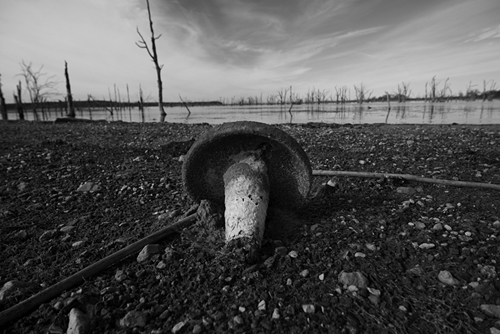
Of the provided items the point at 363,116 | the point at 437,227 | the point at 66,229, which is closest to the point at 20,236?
the point at 66,229

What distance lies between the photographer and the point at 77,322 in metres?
1.64

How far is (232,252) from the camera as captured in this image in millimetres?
2195

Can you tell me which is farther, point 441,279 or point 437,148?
point 437,148

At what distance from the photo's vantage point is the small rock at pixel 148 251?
228 cm

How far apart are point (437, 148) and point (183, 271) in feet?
21.0

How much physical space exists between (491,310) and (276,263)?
1.40 metres

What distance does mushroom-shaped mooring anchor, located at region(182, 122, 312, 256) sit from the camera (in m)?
2.47

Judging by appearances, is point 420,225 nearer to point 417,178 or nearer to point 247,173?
point 417,178

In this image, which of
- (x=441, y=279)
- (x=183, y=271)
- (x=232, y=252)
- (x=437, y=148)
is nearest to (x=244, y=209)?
(x=232, y=252)

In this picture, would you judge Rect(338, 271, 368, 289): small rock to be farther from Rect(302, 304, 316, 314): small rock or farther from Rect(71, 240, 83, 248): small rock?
Rect(71, 240, 83, 248): small rock

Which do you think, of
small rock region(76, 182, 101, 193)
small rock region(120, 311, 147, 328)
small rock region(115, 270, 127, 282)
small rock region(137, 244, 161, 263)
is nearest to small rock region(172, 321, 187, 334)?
small rock region(120, 311, 147, 328)

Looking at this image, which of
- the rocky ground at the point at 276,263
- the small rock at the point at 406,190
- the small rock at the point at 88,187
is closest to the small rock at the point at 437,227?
the rocky ground at the point at 276,263

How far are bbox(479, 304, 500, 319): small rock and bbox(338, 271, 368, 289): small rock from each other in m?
0.68

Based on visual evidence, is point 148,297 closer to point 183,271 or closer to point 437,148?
point 183,271
